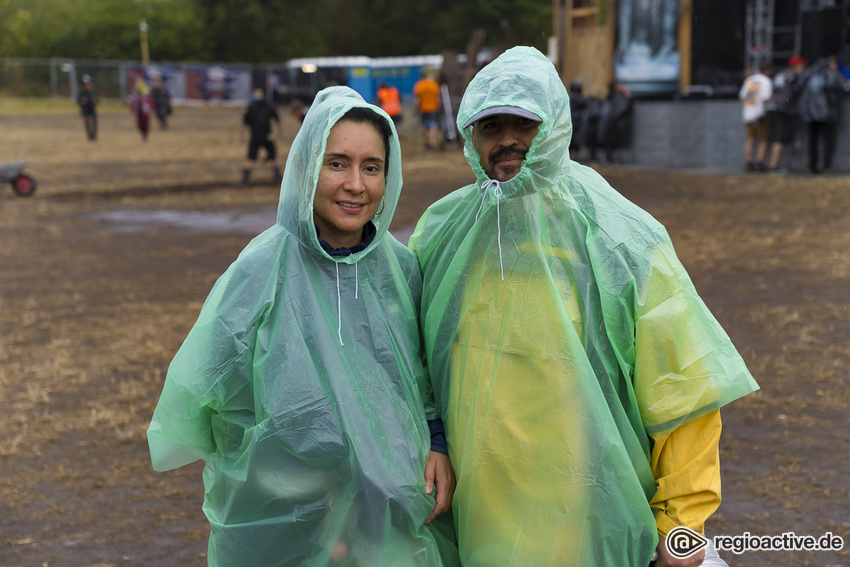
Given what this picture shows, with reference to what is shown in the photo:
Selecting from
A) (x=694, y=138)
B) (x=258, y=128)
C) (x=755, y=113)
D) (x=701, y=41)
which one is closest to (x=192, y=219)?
(x=258, y=128)

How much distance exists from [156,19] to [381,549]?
57124mm

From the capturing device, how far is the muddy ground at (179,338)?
3795 mm

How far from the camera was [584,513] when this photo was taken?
6.87ft

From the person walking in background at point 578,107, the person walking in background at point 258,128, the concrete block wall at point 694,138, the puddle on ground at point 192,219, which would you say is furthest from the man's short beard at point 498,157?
the person walking in background at point 578,107

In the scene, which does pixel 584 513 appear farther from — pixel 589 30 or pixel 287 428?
pixel 589 30

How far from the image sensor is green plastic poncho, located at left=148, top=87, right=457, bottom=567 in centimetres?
206

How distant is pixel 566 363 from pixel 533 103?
0.61 m

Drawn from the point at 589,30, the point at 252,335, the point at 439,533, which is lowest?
the point at 439,533

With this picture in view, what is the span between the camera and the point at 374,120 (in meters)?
2.24

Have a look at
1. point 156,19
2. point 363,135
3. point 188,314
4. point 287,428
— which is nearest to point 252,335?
point 287,428

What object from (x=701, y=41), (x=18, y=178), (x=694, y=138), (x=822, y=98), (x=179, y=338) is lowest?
(x=179, y=338)

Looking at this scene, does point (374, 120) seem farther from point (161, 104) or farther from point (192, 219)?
point (161, 104)

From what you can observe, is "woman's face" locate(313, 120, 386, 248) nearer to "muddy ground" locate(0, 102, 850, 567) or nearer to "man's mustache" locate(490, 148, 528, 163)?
"man's mustache" locate(490, 148, 528, 163)

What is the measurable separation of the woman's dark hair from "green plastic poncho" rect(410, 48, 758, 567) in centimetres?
19
